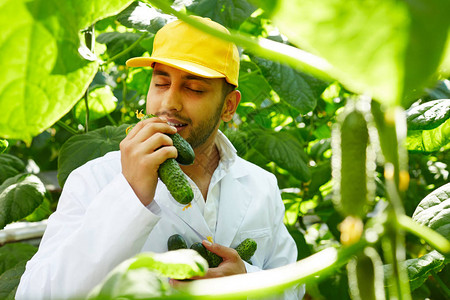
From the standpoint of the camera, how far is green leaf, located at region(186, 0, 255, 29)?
1.41 m

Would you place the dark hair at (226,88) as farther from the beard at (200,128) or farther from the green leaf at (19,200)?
the green leaf at (19,200)

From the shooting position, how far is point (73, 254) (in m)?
0.95

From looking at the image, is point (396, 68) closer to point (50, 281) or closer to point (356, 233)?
point (356, 233)

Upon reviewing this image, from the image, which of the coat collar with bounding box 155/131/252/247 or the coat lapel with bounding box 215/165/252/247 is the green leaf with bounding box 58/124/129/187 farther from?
the coat lapel with bounding box 215/165/252/247

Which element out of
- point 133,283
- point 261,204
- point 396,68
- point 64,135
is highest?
point 396,68

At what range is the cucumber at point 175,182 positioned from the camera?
0.85 metres

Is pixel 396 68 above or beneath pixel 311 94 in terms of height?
above

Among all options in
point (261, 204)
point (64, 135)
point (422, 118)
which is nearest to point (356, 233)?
point (422, 118)

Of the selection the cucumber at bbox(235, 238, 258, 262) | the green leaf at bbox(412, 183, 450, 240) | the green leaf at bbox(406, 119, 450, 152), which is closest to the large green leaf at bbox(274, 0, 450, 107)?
the green leaf at bbox(412, 183, 450, 240)

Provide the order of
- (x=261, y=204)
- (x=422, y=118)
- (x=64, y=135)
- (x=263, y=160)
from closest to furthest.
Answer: (x=422, y=118) < (x=261, y=204) < (x=263, y=160) < (x=64, y=135)

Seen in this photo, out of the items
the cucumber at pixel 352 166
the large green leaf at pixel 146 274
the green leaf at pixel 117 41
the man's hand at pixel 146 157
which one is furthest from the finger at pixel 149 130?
the green leaf at pixel 117 41

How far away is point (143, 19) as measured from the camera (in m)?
1.46

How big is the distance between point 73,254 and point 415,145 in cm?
68

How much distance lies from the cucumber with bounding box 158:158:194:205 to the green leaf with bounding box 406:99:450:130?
396 mm
